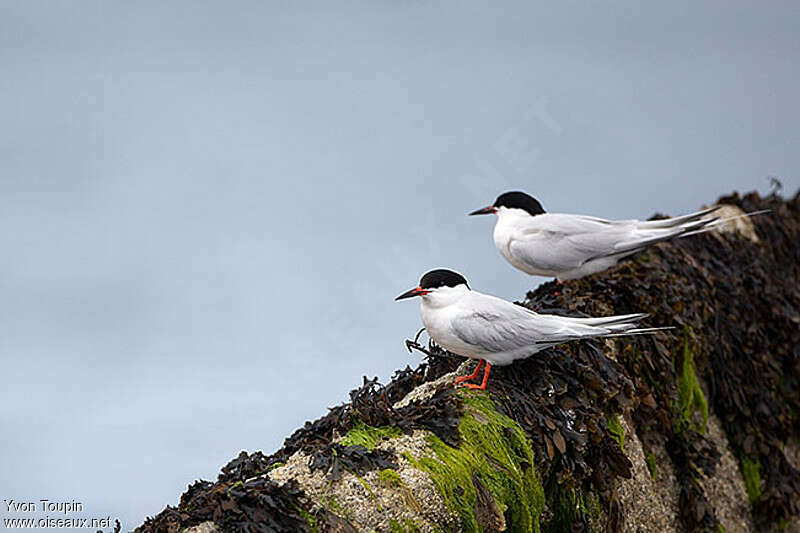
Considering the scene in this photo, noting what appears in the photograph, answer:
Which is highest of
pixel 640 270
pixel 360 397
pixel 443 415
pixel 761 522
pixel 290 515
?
pixel 640 270

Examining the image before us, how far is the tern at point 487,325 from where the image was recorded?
3355mm

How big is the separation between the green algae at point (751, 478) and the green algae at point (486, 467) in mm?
2369

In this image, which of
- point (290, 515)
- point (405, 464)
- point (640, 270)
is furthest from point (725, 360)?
point (290, 515)

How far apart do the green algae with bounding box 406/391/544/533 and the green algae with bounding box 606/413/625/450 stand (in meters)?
0.70

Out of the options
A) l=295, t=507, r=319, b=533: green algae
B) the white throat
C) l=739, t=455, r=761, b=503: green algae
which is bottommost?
l=739, t=455, r=761, b=503: green algae

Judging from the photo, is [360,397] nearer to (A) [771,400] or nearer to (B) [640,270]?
(B) [640,270]

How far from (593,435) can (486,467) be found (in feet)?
2.20

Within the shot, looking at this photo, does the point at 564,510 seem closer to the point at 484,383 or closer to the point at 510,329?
the point at 484,383

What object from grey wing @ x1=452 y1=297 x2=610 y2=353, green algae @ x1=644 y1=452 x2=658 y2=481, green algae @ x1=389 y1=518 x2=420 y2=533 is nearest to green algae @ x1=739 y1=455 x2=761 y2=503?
green algae @ x1=644 y1=452 x2=658 y2=481

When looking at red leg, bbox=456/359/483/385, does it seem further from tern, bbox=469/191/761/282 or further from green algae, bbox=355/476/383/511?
tern, bbox=469/191/761/282

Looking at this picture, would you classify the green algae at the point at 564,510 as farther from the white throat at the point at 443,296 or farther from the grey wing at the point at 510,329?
the white throat at the point at 443,296

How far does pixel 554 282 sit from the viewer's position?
481 centimetres

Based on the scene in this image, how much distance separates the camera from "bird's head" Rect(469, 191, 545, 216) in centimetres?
452

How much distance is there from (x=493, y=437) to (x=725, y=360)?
262 centimetres
